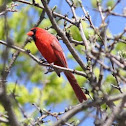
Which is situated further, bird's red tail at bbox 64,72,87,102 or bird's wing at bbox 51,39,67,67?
bird's wing at bbox 51,39,67,67

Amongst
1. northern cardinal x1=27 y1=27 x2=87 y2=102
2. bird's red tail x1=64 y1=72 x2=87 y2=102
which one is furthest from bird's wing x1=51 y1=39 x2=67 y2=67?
bird's red tail x1=64 y1=72 x2=87 y2=102

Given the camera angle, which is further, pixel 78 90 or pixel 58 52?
pixel 58 52

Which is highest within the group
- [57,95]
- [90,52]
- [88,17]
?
[88,17]

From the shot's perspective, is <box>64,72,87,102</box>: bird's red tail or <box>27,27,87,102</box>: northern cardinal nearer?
<box>64,72,87,102</box>: bird's red tail

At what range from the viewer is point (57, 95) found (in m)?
9.70

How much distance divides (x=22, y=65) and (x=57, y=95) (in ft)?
3.28

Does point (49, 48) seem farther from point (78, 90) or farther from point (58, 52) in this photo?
point (78, 90)

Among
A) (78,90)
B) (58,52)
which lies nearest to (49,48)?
(58,52)

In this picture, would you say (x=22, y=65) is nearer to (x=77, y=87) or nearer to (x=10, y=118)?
(x=77, y=87)

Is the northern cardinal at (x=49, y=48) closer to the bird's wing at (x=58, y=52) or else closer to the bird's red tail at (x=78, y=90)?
the bird's wing at (x=58, y=52)

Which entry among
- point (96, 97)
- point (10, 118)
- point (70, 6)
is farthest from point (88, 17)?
point (10, 118)

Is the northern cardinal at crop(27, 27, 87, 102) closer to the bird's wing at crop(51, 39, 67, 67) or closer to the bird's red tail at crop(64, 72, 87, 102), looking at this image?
the bird's wing at crop(51, 39, 67, 67)

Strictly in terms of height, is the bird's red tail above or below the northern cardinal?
below

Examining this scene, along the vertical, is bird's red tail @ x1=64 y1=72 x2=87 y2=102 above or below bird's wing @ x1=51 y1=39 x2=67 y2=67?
below
